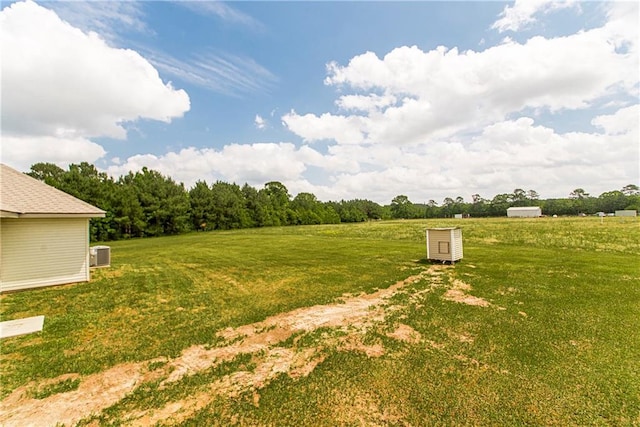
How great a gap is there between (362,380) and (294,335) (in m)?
1.88

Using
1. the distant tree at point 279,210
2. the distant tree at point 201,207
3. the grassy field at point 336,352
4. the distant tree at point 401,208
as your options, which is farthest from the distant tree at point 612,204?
the distant tree at point 201,207

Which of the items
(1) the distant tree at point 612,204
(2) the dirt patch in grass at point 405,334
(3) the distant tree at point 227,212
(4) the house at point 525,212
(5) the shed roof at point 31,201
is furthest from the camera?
(1) the distant tree at point 612,204

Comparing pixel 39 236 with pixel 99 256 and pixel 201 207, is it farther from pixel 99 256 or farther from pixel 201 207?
pixel 201 207

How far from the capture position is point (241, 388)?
3787mm

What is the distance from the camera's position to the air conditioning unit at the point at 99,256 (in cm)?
1217

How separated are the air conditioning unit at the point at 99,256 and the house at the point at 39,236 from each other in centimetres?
295

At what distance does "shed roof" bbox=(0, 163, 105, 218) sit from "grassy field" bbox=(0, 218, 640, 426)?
2.35m

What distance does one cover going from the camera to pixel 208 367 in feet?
14.2

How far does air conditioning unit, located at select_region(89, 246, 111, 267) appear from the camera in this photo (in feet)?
39.9

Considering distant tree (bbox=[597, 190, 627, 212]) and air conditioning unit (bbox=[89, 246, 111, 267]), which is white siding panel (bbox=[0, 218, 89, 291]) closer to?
air conditioning unit (bbox=[89, 246, 111, 267])

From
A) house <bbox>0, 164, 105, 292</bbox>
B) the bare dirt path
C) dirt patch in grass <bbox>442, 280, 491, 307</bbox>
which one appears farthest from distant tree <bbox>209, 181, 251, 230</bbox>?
the bare dirt path

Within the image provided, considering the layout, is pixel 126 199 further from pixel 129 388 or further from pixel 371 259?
pixel 129 388

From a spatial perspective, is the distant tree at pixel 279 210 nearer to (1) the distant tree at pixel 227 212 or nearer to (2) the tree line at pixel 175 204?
(2) the tree line at pixel 175 204

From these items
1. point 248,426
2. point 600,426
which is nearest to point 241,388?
point 248,426
